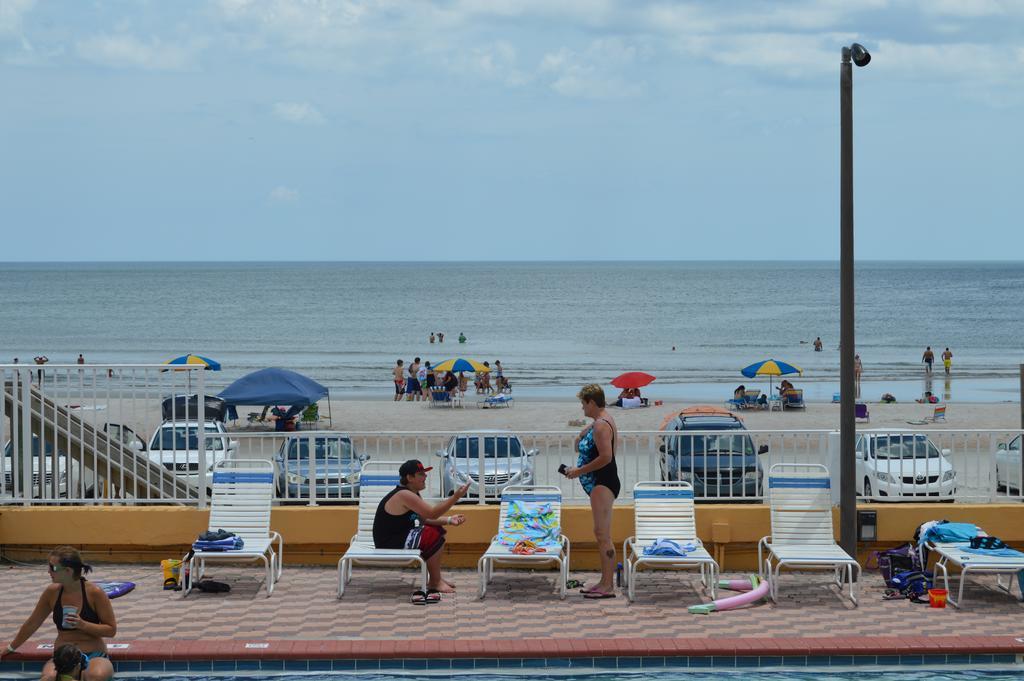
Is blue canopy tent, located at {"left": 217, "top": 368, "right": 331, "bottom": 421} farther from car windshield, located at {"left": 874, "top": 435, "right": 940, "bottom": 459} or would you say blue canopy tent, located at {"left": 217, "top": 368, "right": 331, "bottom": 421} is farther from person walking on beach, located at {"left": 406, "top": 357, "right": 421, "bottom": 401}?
car windshield, located at {"left": 874, "top": 435, "right": 940, "bottom": 459}

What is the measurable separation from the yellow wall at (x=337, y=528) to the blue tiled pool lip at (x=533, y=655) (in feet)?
7.81

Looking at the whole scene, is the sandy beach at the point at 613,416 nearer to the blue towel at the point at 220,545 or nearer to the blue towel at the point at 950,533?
the blue towel at the point at 950,533

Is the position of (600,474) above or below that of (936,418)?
above

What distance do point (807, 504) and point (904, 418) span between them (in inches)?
923

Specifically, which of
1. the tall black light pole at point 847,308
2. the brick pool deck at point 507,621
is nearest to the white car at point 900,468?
the tall black light pole at point 847,308

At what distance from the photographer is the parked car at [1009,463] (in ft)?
39.2

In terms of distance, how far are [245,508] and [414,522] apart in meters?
1.60

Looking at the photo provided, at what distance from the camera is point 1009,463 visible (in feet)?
40.2

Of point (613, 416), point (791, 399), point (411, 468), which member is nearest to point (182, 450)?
point (411, 468)

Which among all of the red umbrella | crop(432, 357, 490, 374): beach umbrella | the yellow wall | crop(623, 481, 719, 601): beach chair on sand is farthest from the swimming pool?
crop(432, 357, 490, 374): beach umbrella

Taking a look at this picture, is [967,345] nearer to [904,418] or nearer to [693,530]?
[904,418]

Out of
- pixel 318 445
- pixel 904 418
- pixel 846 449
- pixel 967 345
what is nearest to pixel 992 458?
pixel 846 449

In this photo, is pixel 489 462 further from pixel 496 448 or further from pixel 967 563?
pixel 967 563

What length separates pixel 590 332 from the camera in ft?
282
